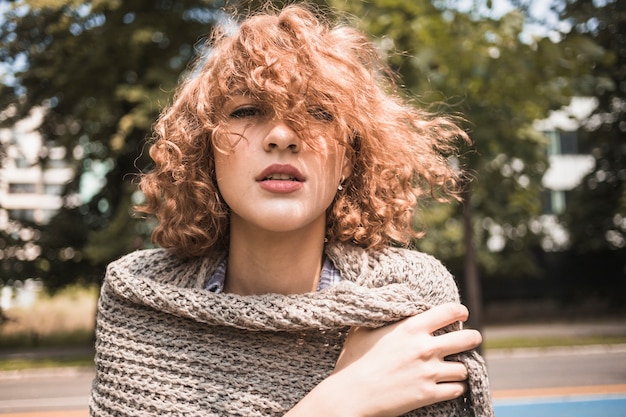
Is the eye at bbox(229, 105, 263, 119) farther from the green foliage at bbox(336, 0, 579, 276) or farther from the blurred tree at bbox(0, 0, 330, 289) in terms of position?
the blurred tree at bbox(0, 0, 330, 289)

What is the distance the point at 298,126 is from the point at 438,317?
574 mm

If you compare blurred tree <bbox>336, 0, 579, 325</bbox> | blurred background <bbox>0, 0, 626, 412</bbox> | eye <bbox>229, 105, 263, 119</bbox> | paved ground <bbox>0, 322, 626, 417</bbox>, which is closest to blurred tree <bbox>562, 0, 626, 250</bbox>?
blurred background <bbox>0, 0, 626, 412</bbox>

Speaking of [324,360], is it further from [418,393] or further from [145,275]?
[145,275]

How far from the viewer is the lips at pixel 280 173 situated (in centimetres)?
148

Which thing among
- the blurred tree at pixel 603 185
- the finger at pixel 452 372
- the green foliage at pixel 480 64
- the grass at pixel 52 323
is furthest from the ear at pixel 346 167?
the blurred tree at pixel 603 185

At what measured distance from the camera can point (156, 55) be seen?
12375 mm

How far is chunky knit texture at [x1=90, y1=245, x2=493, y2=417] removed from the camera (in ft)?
4.92

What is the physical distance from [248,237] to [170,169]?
0.99 feet

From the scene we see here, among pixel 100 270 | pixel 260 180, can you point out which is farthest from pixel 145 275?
pixel 100 270

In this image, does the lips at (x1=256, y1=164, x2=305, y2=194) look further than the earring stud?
No

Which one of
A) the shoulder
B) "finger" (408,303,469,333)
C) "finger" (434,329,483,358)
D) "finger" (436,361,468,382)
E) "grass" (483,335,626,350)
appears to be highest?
the shoulder

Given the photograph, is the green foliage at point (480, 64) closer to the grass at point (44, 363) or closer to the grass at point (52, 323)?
the grass at point (44, 363)

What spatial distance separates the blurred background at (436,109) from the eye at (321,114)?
54 cm

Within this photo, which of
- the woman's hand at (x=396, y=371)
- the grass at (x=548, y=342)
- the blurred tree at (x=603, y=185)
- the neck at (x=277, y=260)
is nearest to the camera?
the woman's hand at (x=396, y=371)
